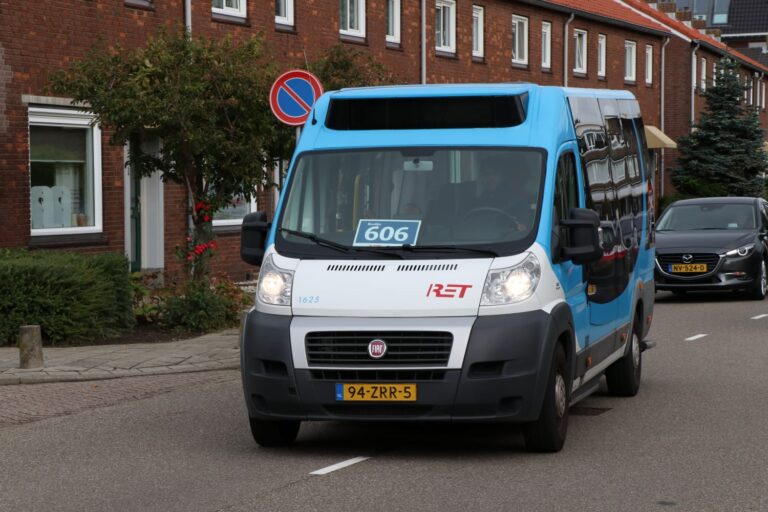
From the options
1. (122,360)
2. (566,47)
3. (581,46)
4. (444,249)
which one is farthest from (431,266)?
(581,46)

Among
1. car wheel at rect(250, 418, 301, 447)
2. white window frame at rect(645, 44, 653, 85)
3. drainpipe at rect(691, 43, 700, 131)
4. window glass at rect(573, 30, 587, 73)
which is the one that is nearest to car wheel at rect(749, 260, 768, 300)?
car wheel at rect(250, 418, 301, 447)

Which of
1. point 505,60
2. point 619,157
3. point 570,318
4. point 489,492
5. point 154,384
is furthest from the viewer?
point 505,60

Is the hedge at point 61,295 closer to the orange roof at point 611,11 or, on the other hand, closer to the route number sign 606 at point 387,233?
the route number sign 606 at point 387,233

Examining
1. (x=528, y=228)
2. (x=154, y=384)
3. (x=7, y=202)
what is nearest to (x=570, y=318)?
(x=528, y=228)

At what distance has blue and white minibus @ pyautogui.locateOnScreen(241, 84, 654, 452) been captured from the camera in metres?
7.96

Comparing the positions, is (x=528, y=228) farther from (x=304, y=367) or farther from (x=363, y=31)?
(x=363, y=31)

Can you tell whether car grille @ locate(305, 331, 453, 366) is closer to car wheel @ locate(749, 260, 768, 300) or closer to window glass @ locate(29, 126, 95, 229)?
window glass @ locate(29, 126, 95, 229)

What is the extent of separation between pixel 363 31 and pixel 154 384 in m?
17.7

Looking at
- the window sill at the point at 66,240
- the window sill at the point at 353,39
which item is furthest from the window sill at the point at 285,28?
the window sill at the point at 66,240

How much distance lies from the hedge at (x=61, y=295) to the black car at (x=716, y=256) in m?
9.08

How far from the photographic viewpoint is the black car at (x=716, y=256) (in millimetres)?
20922

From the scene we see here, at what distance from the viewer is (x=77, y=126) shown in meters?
20.6

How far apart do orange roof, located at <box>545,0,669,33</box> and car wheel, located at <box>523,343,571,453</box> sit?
1213 inches

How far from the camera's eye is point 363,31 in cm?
2884
